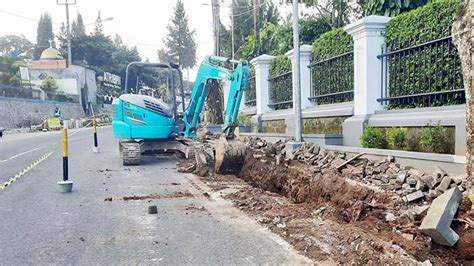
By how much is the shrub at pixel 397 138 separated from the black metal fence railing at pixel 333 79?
247 centimetres

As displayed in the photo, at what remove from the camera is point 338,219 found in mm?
5773

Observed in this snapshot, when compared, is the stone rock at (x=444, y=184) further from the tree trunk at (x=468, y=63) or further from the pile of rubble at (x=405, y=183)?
the tree trunk at (x=468, y=63)

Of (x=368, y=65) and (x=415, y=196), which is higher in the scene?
(x=368, y=65)

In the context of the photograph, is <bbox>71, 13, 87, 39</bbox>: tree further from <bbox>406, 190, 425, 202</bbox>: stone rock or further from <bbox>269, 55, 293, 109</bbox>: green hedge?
<bbox>406, 190, 425, 202</bbox>: stone rock

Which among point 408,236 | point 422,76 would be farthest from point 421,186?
point 422,76

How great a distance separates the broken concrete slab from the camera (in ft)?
14.4

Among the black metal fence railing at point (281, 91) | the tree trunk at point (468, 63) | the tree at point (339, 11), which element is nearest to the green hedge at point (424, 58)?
the tree trunk at point (468, 63)

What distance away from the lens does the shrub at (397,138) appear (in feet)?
26.6

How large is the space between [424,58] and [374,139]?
174cm

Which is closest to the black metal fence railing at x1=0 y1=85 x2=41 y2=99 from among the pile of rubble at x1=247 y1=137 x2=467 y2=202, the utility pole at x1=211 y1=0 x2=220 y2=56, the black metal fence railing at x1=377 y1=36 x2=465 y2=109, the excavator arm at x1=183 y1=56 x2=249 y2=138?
the utility pole at x1=211 y1=0 x2=220 y2=56

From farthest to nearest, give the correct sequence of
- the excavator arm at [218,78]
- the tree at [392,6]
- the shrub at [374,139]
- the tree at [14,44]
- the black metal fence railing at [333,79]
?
the tree at [14,44] < the tree at [392,6] < the black metal fence railing at [333,79] < the excavator arm at [218,78] < the shrub at [374,139]

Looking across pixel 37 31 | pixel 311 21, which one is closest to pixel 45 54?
pixel 37 31

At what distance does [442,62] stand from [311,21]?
37.1 feet

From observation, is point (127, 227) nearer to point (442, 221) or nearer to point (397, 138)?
point (442, 221)
